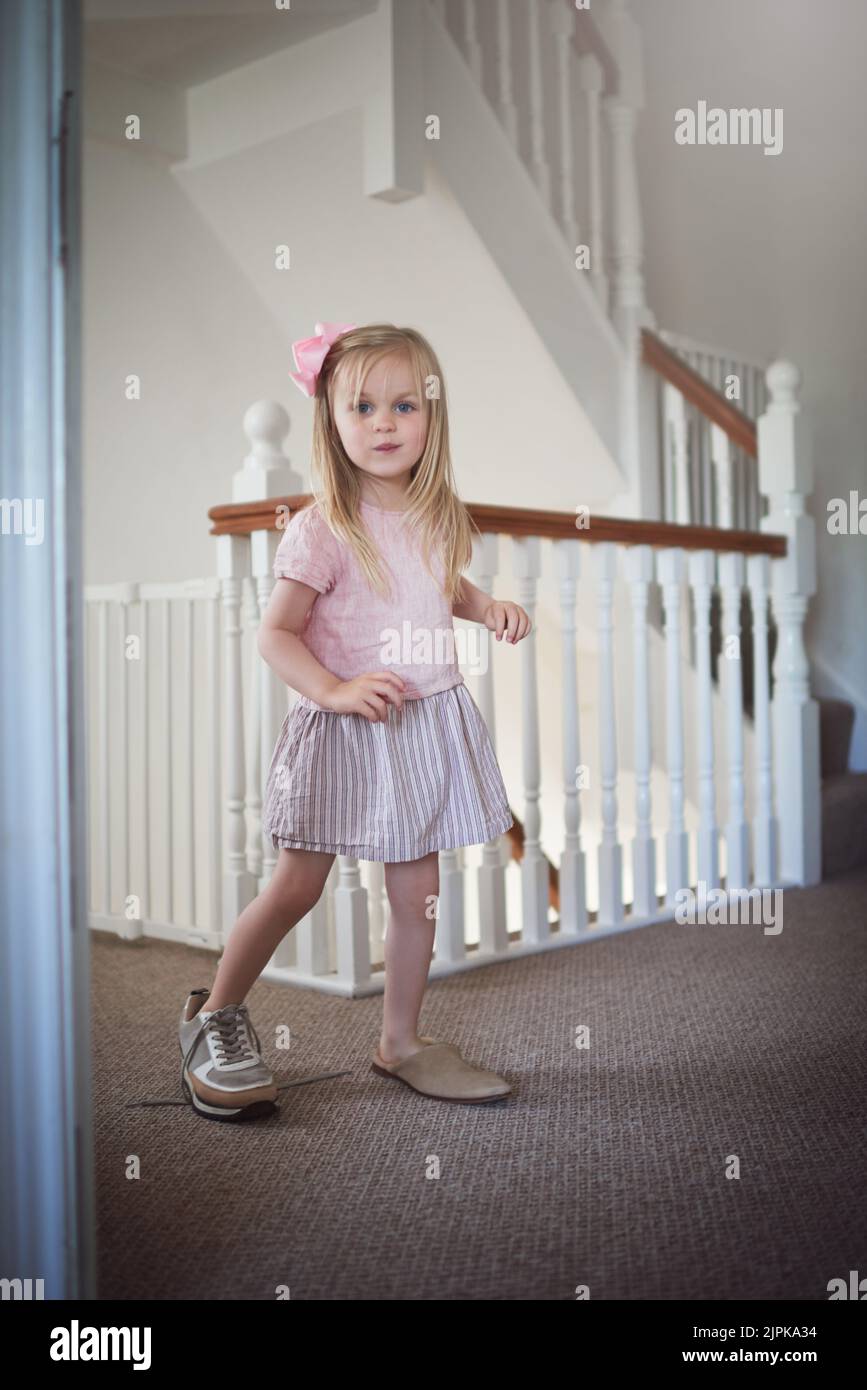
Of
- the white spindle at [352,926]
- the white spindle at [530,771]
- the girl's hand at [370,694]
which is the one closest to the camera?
the girl's hand at [370,694]

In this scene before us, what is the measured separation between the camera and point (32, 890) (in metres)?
0.86

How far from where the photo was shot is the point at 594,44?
10.5ft

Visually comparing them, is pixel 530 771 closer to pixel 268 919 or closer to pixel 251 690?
pixel 251 690

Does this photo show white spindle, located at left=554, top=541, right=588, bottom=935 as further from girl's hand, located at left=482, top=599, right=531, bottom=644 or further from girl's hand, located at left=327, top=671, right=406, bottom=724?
girl's hand, located at left=327, top=671, right=406, bottom=724

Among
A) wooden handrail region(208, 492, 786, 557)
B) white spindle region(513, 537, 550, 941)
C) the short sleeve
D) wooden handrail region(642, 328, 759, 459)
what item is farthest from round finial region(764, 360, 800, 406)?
the short sleeve

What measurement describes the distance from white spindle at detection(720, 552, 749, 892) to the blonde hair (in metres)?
1.37

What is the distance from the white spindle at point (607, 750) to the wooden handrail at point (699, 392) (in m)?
0.82

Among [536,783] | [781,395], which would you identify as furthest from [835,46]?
[536,783]

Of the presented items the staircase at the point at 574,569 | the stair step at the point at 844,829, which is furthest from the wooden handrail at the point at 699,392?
the stair step at the point at 844,829

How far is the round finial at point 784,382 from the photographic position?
2840 millimetres

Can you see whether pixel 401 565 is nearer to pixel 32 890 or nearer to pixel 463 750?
pixel 463 750

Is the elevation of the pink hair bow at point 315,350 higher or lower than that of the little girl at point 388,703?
higher

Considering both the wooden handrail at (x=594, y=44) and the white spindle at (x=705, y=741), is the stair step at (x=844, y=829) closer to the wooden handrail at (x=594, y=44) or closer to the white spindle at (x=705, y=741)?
the white spindle at (x=705, y=741)
